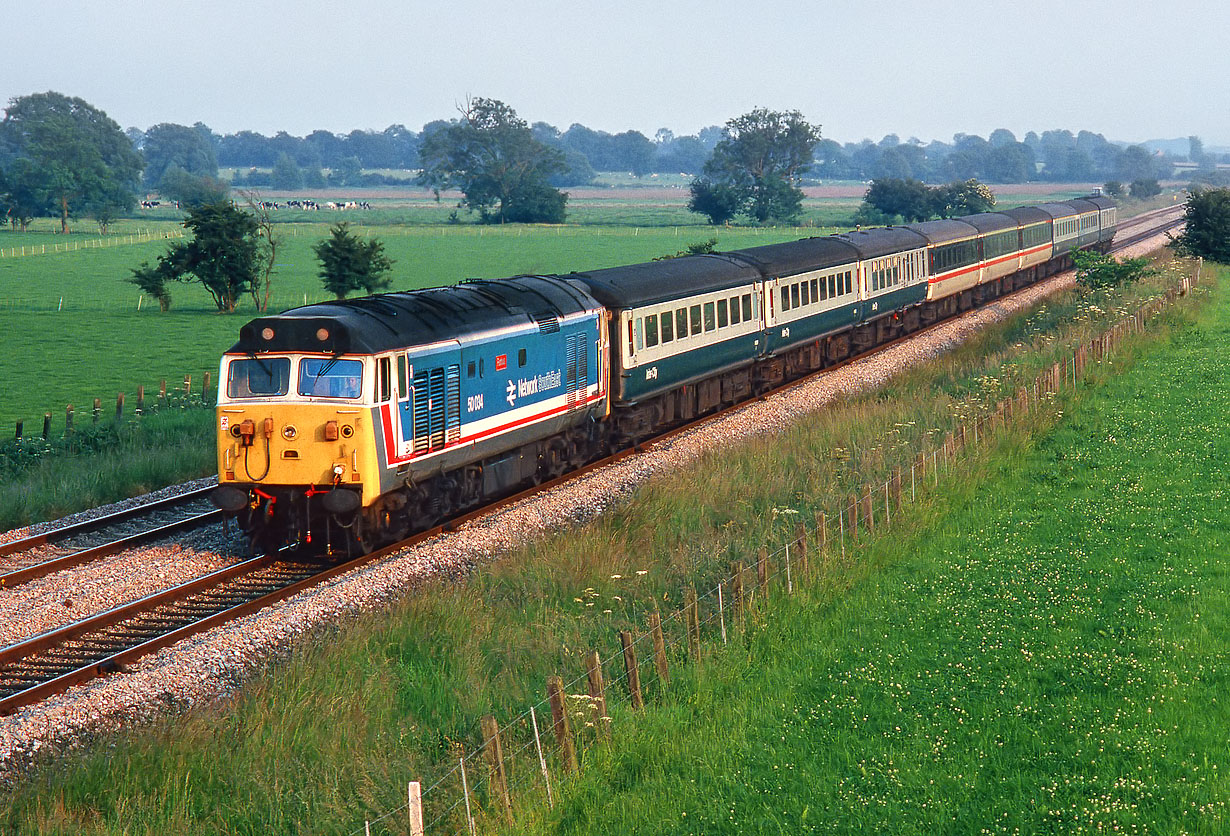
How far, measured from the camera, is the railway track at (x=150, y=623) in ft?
45.5

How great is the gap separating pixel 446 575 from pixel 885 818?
8.50 meters

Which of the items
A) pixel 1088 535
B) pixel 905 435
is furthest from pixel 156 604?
pixel 905 435

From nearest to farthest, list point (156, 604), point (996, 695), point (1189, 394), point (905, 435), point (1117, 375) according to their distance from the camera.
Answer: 1. point (996, 695)
2. point (156, 604)
3. point (905, 435)
4. point (1189, 394)
5. point (1117, 375)

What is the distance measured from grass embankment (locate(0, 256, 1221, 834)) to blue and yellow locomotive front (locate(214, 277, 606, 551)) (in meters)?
2.19

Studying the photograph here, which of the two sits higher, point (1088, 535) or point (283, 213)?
point (283, 213)

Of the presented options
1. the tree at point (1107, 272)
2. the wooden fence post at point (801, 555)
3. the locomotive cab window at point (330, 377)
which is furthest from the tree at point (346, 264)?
the wooden fence post at point (801, 555)

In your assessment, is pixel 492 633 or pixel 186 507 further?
pixel 186 507

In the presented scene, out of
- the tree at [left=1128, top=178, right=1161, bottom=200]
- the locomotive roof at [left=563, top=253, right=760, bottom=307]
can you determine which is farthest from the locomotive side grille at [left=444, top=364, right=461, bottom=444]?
the tree at [left=1128, top=178, right=1161, bottom=200]

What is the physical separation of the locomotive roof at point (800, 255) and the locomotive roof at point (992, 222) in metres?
14.6

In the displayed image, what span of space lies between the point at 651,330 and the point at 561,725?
15979 mm

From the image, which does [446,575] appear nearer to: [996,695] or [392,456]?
[392,456]

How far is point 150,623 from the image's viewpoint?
51.6 feet

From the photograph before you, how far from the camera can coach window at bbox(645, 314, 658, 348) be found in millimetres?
26062

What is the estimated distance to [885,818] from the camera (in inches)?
Result: 405
